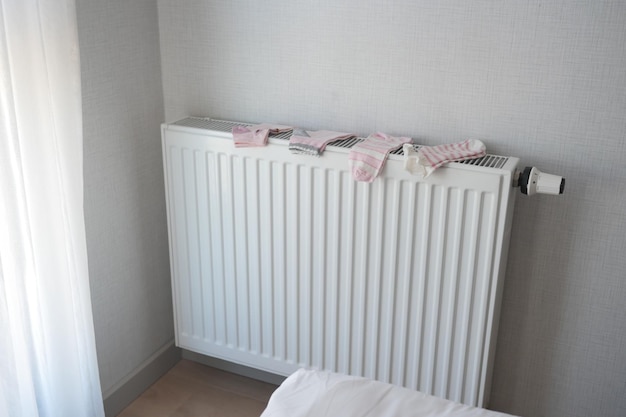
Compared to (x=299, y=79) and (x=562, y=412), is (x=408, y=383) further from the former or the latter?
(x=299, y=79)

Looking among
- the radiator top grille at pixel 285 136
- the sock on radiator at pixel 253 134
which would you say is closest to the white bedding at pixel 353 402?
the radiator top grille at pixel 285 136

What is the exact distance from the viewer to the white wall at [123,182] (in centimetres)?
183

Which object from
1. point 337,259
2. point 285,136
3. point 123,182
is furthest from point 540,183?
point 123,182

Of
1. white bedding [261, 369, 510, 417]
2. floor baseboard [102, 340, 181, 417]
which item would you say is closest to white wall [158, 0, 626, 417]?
white bedding [261, 369, 510, 417]

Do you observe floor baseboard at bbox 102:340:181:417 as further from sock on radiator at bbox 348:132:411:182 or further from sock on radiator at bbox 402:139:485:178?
sock on radiator at bbox 402:139:485:178

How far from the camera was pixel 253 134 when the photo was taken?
5.97 ft

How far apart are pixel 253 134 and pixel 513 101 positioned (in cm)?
69

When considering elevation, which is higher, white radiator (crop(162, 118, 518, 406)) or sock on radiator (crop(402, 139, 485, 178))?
sock on radiator (crop(402, 139, 485, 178))

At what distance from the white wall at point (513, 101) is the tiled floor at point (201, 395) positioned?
0.78 metres

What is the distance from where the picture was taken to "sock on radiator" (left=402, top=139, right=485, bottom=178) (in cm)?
160

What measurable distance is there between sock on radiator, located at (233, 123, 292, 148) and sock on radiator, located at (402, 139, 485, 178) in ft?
1.26

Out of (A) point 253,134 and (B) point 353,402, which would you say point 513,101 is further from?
(B) point 353,402

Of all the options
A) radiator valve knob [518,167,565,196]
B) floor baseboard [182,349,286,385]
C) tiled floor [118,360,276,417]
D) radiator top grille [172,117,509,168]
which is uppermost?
radiator top grille [172,117,509,168]

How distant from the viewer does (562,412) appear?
185 centimetres
